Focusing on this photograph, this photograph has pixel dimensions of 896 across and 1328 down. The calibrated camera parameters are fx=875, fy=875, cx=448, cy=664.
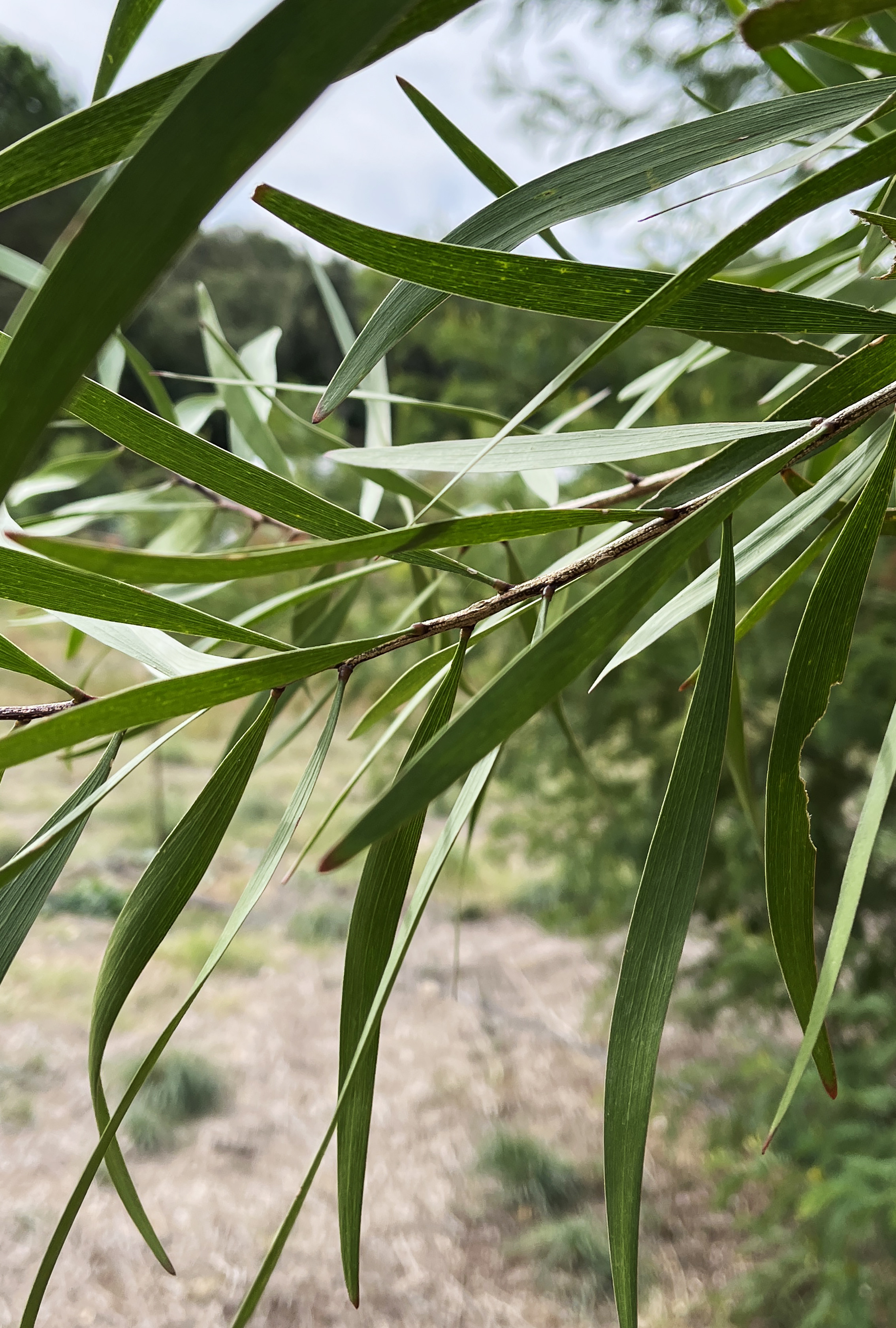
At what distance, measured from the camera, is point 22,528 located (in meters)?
0.24

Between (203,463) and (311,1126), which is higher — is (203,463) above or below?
above

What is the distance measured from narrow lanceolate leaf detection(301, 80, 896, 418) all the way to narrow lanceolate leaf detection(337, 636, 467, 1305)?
0.05m

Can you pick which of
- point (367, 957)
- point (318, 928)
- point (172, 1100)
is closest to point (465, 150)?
point (367, 957)

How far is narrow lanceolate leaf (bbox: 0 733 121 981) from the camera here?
141 millimetres

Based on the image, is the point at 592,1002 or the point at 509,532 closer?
the point at 509,532

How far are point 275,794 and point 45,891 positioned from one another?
8.20ft

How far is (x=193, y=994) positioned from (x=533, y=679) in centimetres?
8

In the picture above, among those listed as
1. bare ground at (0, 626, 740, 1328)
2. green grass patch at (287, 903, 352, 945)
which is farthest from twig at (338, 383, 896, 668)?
green grass patch at (287, 903, 352, 945)

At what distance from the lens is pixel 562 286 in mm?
127

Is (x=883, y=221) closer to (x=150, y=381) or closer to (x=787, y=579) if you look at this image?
(x=787, y=579)

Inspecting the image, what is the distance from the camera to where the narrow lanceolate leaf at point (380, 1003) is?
0.09 meters

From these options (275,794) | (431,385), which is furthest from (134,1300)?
(431,385)

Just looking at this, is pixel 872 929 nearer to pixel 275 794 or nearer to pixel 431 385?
pixel 431 385

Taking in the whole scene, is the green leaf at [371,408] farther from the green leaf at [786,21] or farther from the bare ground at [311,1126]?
the bare ground at [311,1126]
